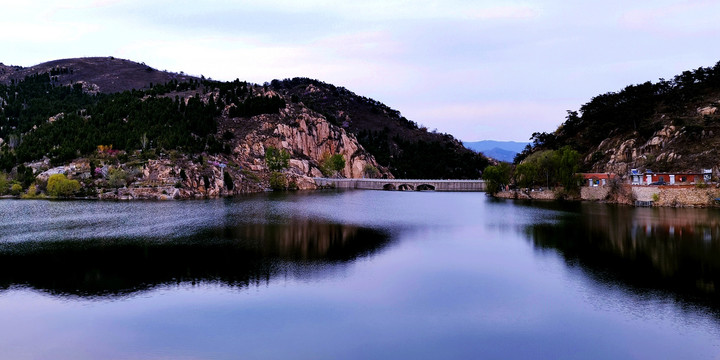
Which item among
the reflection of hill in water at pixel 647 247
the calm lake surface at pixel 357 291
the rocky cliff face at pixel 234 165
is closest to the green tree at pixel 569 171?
the reflection of hill in water at pixel 647 247

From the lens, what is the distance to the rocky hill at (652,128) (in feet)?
334

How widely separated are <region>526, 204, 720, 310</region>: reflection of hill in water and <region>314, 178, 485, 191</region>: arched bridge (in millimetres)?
81396

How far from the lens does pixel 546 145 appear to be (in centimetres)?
14750

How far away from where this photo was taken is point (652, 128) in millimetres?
113438

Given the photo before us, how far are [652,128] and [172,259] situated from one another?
105431 mm

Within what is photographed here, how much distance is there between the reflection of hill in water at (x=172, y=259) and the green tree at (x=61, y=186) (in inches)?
2518

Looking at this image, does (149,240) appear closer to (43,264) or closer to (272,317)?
(43,264)

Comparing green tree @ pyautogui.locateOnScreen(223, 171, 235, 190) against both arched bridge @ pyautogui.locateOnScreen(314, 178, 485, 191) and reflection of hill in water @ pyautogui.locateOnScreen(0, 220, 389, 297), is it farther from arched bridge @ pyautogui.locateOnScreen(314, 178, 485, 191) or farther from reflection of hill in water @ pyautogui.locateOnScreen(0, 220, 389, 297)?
reflection of hill in water @ pyautogui.locateOnScreen(0, 220, 389, 297)

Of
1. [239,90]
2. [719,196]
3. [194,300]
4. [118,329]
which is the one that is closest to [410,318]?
[194,300]

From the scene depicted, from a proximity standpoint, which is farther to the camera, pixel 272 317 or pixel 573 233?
pixel 573 233

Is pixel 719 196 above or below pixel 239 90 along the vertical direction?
below

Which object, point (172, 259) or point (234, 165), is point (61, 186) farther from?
point (172, 259)

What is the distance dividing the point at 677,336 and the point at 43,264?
4414 cm

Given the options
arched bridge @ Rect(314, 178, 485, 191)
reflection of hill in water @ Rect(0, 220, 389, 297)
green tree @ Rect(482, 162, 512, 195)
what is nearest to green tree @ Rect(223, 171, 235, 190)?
arched bridge @ Rect(314, 178, 485, 191)
